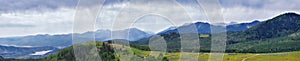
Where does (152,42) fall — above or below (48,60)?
above

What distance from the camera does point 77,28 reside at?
21.5m

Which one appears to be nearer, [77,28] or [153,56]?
[77,28]

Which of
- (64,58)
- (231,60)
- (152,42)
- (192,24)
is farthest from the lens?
(64,58)

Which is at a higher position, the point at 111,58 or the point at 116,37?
the point at 116,37

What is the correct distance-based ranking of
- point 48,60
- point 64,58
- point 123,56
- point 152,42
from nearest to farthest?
point 152,42 → point 123,56 → point 64,58 → point 48,60

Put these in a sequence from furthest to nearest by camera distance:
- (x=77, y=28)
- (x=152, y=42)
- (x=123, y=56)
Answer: (x=123, y=56) → (x=152, y=42) → (x=77, y=28)

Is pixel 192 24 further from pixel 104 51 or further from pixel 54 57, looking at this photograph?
pixel 54 57

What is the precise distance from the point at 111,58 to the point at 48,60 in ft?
199

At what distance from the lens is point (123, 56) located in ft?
153

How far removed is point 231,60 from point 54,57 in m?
89.6

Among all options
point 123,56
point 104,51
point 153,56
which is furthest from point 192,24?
point 104,51

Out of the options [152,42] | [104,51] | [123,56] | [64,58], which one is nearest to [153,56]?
[123,56]

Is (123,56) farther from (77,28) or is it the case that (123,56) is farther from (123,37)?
(77,28)

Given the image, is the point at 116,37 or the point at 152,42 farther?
the point at 152,42
